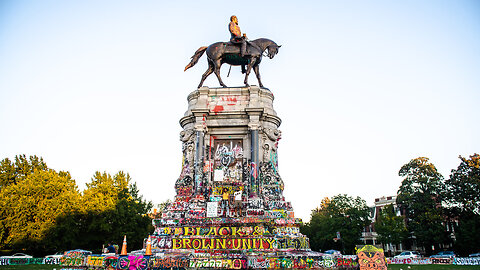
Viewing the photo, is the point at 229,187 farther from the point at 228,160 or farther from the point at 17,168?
the point at 17,168

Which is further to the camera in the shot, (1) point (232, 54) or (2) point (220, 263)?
(1) point (232, 54)

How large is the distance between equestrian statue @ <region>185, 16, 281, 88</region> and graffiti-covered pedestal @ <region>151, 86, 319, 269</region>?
206 centimetres

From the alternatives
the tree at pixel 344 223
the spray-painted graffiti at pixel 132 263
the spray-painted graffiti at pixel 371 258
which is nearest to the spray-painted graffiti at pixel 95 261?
the spray-painted graffiti at pixel 132 263

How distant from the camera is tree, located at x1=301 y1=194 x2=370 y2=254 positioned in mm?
60156

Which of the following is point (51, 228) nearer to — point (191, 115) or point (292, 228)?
point (191, 115)

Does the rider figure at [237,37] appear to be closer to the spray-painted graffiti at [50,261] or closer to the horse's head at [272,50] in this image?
the horse's head at [272,50]

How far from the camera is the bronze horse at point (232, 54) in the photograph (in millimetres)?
25609

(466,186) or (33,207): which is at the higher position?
(466,186)

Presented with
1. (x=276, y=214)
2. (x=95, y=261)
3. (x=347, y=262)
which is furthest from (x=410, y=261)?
(x=95, y=261)

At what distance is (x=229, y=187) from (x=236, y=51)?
10119 millimetres

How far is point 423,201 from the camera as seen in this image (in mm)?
49406

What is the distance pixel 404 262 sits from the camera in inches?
1543

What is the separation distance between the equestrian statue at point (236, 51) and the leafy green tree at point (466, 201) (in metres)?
36.0

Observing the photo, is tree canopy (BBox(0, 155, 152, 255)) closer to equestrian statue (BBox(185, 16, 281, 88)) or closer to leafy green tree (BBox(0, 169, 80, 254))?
leafy green tree (BBox(0, 169, 80, 254))
